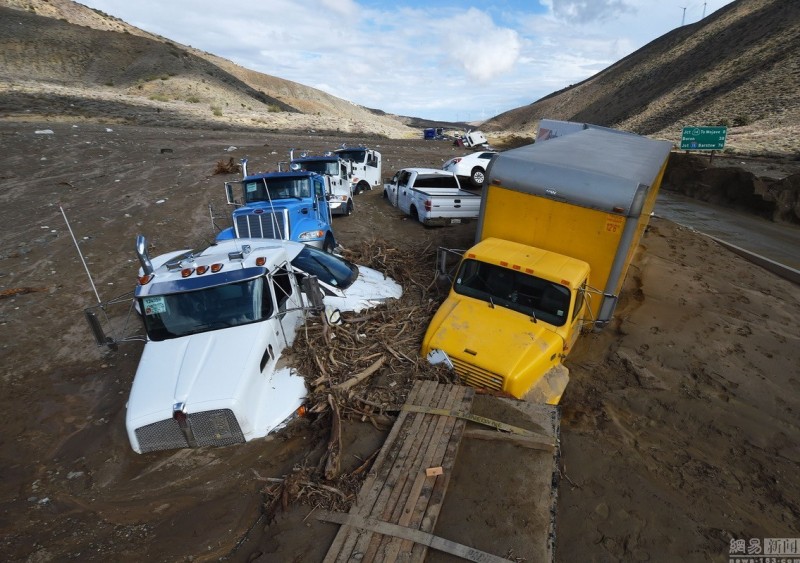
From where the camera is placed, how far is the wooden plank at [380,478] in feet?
11.1

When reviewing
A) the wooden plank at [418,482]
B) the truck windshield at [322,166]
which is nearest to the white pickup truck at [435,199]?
the truck windshield at [322,166]

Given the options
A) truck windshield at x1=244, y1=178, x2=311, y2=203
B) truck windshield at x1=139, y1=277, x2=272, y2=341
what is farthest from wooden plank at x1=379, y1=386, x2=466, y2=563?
truck windshield at x1=244, y1=178, x2=311, y2=203

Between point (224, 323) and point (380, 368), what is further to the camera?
point (380, 368)

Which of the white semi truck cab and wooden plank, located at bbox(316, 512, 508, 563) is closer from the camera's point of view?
wooden plank, located at bbox(316, 512, 508, 563)

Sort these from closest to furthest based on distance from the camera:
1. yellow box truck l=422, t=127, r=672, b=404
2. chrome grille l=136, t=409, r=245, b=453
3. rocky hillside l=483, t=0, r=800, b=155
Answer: chrome grille l=136, t=409, r=245, b=453 → yellow box truck l=422, t=127, r=672, b=404 → rocky hillside l=483, t=0, r=800, b=155

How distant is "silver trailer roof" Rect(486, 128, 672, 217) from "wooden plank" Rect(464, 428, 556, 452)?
3.87 m

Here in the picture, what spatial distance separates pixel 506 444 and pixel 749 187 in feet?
65.7

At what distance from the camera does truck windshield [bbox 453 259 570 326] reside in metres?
6.04

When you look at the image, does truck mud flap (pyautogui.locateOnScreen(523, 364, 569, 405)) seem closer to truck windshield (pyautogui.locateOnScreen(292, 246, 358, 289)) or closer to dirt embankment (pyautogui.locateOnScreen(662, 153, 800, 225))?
truck windshield (pyautogui.locateOnScreen(292, 246, 358, 289))

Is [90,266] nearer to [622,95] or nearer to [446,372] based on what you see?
[446,372]

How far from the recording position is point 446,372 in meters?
5.64

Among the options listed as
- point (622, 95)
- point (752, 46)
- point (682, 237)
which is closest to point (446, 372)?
point (682, 237)


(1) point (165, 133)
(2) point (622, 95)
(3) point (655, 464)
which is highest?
(2) point (622, 95)

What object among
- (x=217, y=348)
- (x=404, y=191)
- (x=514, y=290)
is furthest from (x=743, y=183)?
(x=217, y=348)
